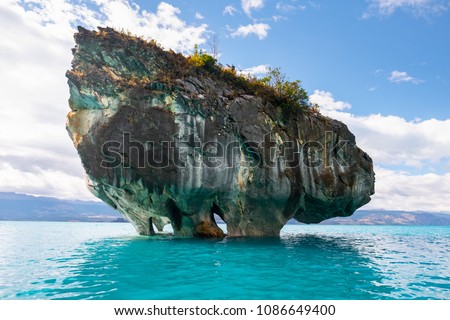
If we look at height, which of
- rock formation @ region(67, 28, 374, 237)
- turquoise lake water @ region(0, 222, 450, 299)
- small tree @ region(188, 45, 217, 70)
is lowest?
turquoise lake water @ region(0, 222, 450, 299)

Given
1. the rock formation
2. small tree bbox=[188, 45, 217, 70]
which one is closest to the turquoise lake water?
the rock formation

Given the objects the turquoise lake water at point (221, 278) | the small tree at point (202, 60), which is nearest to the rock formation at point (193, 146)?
the small tree at point (202, 60)

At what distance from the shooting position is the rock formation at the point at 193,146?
22828 millimetres

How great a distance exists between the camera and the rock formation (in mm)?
22828

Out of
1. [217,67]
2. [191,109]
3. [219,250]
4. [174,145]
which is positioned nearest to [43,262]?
[219,250]

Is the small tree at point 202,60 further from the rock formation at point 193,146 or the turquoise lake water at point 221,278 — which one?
the turquoise lake water at point 221,278

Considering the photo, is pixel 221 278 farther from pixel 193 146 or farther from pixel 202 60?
pixel 202 60

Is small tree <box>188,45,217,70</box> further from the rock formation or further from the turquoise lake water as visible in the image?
the turquoise lake water

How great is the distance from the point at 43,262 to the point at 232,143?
15821 mm

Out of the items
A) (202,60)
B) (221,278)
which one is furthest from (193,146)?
(221,278)

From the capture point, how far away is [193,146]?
24016 mm

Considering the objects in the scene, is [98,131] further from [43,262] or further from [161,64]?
[43,262]

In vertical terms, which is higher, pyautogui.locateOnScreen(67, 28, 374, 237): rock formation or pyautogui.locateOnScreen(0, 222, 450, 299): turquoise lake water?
pyautogui.locateOnScreen(67, 28, 374, 237): rock formation

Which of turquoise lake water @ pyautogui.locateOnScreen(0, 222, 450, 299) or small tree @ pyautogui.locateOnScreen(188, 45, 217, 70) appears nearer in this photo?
turquoise lake water @ pyautogui.locateOnScreen(0, 222, 450, 299)
